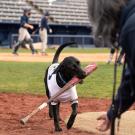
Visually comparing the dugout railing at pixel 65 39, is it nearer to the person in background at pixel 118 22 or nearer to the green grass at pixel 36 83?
the green grass at pixel 36 83

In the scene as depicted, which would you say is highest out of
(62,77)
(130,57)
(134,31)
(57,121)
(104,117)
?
(134,31)

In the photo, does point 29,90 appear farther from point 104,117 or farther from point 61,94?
point 104,117

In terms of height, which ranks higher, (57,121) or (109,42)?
(109,42)

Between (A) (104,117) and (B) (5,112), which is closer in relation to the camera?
(A) (104,117)

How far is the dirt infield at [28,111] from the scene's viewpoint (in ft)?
21.1

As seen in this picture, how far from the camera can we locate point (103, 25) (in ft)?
9.56

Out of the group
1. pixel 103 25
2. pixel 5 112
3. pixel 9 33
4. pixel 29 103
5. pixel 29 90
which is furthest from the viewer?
pixel 9 33

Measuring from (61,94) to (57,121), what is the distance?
369 mm

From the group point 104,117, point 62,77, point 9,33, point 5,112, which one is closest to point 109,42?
point 104,117

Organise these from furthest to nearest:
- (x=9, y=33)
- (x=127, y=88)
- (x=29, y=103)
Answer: (x=9, y=33) → (x=29, y=103) → (x=127, y=88)

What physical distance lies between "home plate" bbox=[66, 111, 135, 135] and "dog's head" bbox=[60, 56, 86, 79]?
29.4 inches

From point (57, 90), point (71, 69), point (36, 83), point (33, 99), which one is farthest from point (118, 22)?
point (36, 83)

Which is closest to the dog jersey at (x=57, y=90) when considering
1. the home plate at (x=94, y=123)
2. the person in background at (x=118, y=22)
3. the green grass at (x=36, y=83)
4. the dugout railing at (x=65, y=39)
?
the home plate at (x=94, y=123)

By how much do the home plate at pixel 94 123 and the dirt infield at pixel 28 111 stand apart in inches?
5.7
